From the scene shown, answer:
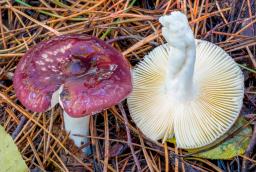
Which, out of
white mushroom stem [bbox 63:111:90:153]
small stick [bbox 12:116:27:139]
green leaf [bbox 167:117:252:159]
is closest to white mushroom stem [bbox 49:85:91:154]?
white mushroom stem [bbox 63:111:90:153]

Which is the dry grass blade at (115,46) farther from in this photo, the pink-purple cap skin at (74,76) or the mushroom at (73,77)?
the pink-purple cap skin at (74,76)

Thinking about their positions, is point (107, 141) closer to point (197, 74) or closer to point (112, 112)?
point (112, 112)

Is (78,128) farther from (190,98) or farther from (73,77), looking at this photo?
(190,98)

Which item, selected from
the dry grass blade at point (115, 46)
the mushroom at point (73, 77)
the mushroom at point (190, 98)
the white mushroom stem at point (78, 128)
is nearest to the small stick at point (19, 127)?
the dry grass blade at point (115, 46)

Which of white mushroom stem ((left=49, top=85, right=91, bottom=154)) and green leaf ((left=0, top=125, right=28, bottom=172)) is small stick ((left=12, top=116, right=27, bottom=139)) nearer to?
white mushroom stem ((left=49, top=85, right=91, bottom=154))

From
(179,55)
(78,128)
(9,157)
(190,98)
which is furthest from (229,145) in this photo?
(9,157)
